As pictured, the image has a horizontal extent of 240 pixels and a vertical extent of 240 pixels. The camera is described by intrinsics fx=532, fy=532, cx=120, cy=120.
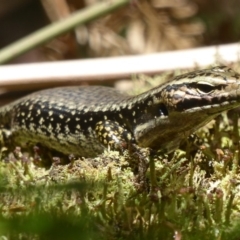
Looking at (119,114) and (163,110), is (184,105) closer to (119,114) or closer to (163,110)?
(163,110)

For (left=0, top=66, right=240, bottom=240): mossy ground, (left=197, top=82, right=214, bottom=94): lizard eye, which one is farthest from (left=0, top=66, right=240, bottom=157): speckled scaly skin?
(left=0, top=66, right=240, bottom=240): mossy ground

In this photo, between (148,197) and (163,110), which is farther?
(163,110)

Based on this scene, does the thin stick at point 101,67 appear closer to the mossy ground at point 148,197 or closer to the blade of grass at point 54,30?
the blade of grass at point 54,30

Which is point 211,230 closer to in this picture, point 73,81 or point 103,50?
point 73,81

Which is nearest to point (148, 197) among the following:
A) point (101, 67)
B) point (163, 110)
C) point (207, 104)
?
point (207, 104)

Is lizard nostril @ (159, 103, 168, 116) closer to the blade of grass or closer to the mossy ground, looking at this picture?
the mossy ground

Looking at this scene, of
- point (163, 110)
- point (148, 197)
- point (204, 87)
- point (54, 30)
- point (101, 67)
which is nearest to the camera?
point (148, 197)

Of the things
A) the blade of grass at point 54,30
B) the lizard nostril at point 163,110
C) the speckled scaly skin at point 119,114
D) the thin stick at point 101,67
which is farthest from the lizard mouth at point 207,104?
the blade of grass at point 54,30

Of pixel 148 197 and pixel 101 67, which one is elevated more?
pixel 101 67
